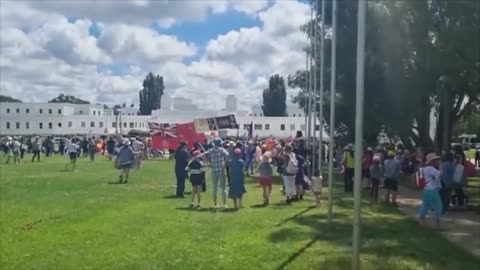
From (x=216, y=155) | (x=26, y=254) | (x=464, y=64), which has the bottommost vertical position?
(x=26, y=254)

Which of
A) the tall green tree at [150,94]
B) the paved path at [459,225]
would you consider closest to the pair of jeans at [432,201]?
the paved path at [459,225]

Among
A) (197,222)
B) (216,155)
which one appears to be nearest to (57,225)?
(197,222)

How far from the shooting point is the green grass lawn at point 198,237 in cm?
1075

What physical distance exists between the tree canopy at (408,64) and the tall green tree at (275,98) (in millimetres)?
68798

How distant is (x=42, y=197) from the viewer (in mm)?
20438

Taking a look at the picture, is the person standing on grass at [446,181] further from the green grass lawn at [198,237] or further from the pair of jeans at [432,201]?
the pair of jeans at [432,201]

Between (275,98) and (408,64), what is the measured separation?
289 feet

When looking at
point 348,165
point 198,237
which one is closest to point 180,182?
point 348,165

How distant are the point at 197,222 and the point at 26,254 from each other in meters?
4.35

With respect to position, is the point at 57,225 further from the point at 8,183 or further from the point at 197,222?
the point at 8,183

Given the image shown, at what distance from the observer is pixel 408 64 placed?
Answer: 30109 millimetres

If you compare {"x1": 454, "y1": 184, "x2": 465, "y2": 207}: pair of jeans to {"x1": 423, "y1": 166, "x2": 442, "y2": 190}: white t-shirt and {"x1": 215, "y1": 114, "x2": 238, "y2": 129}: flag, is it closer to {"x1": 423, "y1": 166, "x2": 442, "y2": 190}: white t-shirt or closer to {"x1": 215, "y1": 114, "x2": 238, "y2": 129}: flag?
{"x1": 423, "y1": 166, "x2": 442, "y2": 190}: white t-shirt

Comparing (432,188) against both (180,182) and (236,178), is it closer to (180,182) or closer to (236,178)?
(236,178)

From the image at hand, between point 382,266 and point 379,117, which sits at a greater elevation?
point 379,117
